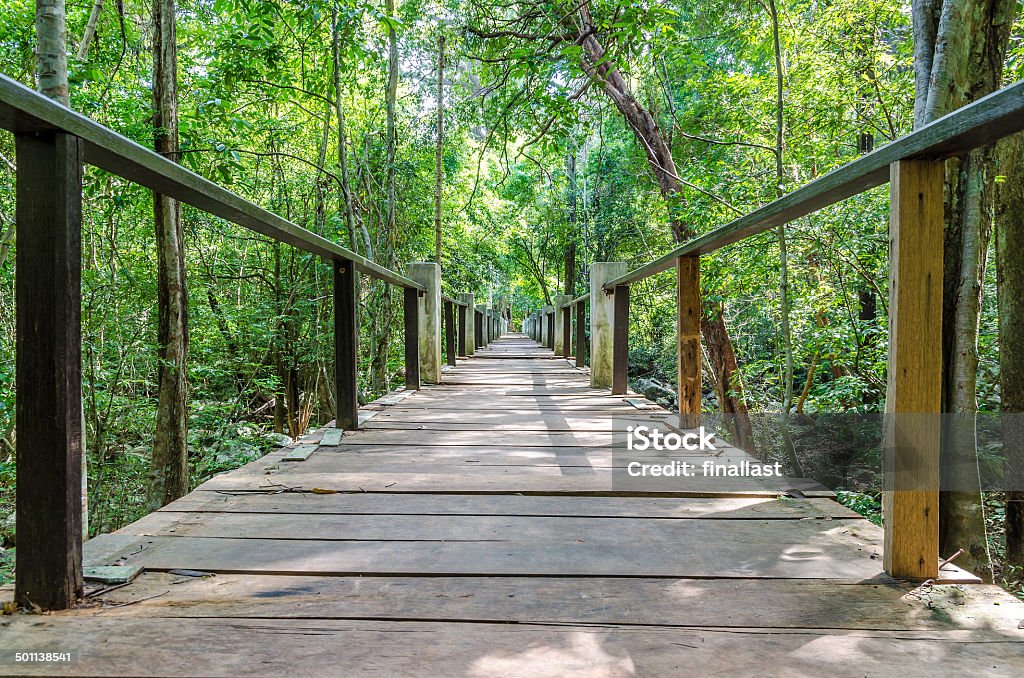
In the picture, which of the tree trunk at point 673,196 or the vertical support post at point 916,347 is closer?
the vertical support post at point 916,347

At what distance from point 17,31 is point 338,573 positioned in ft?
17.3

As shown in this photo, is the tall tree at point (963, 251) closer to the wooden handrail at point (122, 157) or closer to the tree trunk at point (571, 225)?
the wooden handrail at point (122, 157)

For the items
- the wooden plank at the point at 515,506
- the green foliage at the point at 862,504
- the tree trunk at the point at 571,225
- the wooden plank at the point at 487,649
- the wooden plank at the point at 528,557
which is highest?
the tree trunk at the point at 571,225

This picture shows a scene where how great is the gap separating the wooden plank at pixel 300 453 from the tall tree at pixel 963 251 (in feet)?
8.03

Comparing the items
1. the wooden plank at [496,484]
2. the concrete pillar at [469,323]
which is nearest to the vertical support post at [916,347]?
the wooden plank at [496,484]

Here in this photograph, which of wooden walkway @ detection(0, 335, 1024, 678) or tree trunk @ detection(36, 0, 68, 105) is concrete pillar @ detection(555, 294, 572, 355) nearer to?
tree trunk @ detection(36, 0, 68, 105)

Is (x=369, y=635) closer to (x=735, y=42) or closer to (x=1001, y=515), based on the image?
(x=1001, y=515)

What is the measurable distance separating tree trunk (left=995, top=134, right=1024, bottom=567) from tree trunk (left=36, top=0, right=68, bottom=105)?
417 cm

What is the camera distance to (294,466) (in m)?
2.33

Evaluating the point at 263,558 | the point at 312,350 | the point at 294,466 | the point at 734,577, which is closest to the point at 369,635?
the point at 263,558


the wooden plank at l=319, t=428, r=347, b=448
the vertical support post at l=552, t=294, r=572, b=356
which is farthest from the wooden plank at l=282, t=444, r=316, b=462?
the vertical support post at l=552, t=294, r=572, b=356

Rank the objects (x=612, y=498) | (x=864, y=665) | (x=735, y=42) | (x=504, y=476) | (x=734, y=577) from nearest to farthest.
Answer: (x=864, y=665) → (x=734, y=577) → (x=612, y=498) → (x=504, y=476) → (x=735, y=42)

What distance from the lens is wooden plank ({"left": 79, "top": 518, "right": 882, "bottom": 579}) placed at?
1.29 m

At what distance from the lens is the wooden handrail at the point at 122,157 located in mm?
949
